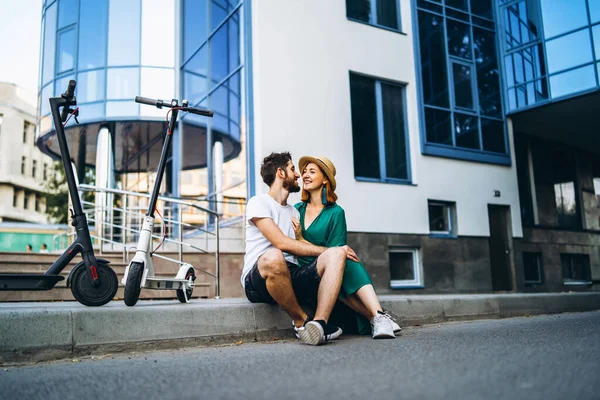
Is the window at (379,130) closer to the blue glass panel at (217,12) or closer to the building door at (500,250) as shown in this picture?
the building door at (500,250)

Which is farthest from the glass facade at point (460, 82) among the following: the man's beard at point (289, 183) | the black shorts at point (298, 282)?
the black shorts at point (298, 282)

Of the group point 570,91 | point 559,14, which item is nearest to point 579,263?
point 570,91

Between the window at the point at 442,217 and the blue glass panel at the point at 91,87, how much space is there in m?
9.19

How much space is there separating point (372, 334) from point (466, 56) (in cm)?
979

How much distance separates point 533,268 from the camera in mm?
13828

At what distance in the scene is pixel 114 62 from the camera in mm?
15016

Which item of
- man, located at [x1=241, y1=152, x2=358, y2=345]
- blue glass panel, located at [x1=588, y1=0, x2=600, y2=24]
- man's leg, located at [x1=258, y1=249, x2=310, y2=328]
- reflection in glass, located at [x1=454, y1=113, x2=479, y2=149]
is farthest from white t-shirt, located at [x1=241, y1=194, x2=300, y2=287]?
blue glass panel, located at [x1=588, y1=0, x2=600, y2=24]

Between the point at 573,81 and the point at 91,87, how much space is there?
12018mm

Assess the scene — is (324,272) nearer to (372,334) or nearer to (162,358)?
(372,334)

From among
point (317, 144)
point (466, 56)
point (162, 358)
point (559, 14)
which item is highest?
point (559, 14)

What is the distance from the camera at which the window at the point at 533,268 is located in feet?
44.8

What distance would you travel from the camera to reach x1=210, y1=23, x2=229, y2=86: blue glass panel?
11.6 meters

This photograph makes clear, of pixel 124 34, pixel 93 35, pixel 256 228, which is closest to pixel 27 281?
pixel 256 228

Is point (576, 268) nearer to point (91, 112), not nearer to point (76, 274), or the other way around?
point (91, 112)
